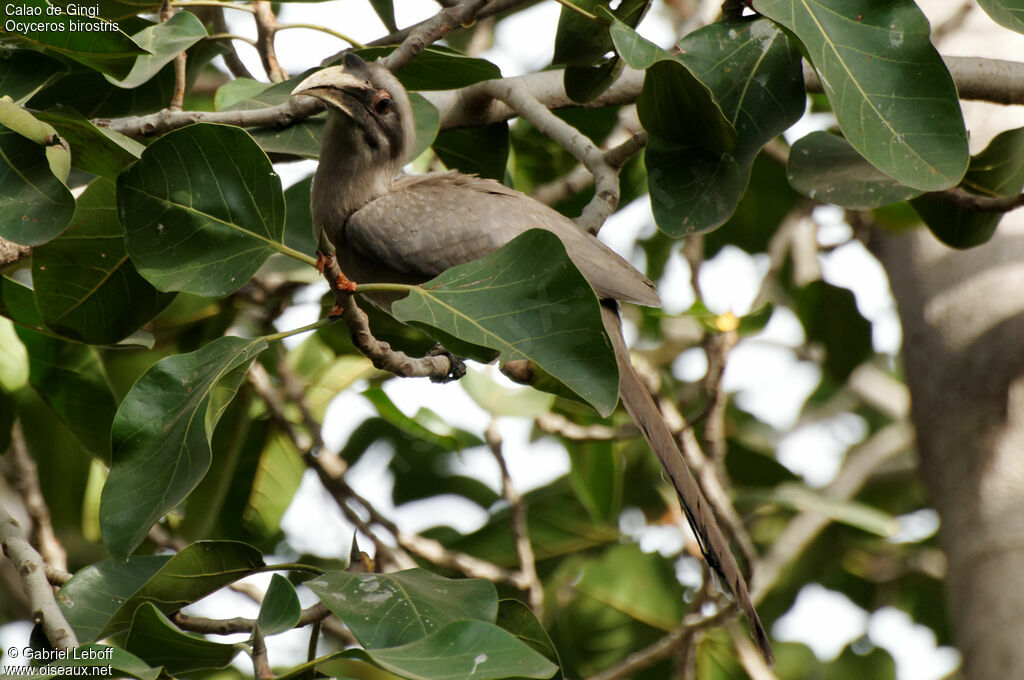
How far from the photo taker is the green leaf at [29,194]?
6.79 feet

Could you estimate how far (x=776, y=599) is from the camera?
4.63 m

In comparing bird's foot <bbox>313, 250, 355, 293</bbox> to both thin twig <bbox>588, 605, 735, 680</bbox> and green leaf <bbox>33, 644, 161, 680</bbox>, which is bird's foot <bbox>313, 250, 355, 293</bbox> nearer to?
green leaf <bbox>33, 644, 161, 680</bbox>

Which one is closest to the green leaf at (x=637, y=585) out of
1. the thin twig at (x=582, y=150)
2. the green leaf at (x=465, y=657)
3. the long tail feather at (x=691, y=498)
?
the long tail feather at (x=691, y=498)

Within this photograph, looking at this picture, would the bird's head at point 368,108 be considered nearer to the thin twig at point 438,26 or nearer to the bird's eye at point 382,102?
the bird's eye at point 382,102

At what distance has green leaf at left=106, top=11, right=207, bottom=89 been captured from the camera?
2320mm

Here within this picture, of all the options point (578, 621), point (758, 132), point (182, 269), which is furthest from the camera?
point (578, 621)

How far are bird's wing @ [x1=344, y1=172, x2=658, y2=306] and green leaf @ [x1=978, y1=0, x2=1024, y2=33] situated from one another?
4.19ft

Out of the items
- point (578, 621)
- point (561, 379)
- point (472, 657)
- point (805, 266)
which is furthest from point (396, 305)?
point (805, 266)

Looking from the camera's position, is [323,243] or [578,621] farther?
[578,621]

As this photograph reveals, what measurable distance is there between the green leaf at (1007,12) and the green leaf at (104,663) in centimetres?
210

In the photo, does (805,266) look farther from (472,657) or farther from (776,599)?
(472,657)

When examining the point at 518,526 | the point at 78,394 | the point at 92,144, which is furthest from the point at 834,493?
the point at 92,144

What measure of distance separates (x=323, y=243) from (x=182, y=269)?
367mm

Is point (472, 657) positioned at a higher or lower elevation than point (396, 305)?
lower
